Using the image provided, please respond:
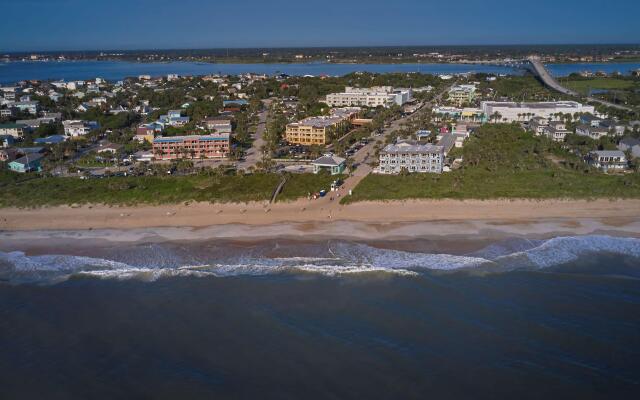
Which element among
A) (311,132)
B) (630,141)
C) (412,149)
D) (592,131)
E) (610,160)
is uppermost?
(592,131)

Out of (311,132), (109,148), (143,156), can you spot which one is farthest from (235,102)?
(143,156)

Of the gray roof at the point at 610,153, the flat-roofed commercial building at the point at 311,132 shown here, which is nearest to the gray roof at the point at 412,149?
the flat-roofed commercial building at the point at 311,132

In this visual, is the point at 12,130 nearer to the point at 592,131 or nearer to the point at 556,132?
the point at 556,132

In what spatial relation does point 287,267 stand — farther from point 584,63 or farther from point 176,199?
point 584,63

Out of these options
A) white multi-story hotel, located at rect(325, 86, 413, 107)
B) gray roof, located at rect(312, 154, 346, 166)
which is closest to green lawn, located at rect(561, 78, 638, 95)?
white multi-story hotel, located at rect(325, 86, 413, 107)

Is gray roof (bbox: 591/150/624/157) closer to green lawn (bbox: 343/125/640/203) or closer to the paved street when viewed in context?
green lawn (bbox: 343/125/640/203)

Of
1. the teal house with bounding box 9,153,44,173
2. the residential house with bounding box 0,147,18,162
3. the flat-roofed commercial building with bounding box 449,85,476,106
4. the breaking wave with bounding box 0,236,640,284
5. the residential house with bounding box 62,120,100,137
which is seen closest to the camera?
the breaking wave with bounding box 0,236,640,284

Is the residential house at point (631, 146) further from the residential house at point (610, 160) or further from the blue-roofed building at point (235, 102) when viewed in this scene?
the blue-roofed building at point (235, 102)
